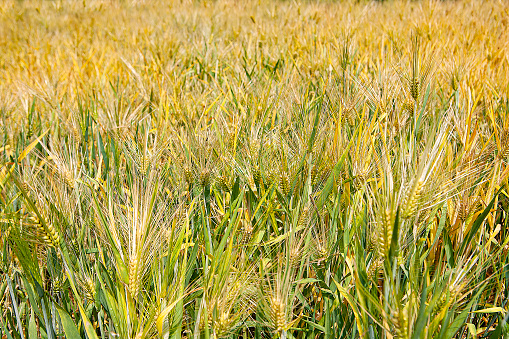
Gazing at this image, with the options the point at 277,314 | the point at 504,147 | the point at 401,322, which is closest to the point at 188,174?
the point at 277,314

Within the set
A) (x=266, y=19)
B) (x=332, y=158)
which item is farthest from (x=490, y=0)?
(x=332, y=158)

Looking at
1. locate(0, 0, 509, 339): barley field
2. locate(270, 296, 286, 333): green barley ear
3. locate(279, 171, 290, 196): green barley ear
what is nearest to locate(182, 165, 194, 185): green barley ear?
locate(0, 0, 509, 339): barley field

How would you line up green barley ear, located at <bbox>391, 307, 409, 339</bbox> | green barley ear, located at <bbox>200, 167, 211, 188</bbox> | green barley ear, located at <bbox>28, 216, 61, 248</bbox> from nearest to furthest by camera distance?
green barley ear, located at <bbox>391, 307, 409, 339</bbox> < green barley ear, located at <bbox>28, 216, 61, 248</bbox> < green barley ear, located at <bbox>200, 167, 211, 188</bbox>

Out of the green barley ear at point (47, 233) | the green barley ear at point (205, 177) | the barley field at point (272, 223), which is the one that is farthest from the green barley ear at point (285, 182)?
the green barley ear at point (47, 233)

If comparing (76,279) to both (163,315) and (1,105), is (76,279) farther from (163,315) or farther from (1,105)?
Result: (1,105)

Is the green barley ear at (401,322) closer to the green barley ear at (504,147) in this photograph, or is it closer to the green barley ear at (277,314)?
the green barley ear at (277,314)

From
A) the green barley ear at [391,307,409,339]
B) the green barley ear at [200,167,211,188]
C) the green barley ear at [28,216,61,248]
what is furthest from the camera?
the green barley ear at [200,167,211,188]

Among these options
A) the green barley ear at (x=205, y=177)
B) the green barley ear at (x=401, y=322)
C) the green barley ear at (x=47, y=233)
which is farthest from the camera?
the green barley ear at (x=205, y=177)

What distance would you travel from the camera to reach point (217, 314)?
0.48 metres

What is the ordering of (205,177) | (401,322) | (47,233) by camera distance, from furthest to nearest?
(205,177) → (47,233) → (401,322)

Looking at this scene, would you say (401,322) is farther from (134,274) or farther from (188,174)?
(188,174)

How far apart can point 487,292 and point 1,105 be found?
1.33 m

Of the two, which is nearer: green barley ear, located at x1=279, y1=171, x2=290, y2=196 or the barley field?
the barley field

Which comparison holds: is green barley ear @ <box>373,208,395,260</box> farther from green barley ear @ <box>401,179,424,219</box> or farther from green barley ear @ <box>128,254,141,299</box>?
green barley ear @ <box>128,254,141,299</box>
